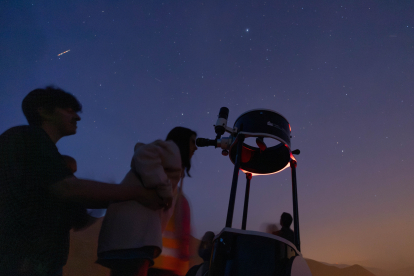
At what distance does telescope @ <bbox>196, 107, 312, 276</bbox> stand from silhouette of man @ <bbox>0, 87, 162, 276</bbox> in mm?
488

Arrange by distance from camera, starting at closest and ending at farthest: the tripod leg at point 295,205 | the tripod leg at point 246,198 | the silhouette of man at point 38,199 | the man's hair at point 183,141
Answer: the silhouette of man at point 38,199
the tripod leg at point 295,205
the man's hair at point 183,141
the tripod leg at point 246,198

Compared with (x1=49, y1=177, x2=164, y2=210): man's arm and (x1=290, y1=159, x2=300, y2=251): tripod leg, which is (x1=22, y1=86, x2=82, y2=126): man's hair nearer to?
(x1=49, y1=177, x2=164, y2=210): man's arm

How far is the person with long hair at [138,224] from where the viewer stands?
971 millimetres

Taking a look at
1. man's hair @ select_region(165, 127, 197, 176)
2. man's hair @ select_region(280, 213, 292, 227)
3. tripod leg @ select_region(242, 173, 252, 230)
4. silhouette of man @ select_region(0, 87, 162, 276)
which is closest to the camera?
silhouette of man @ select_region(0, 87, 162, 276)

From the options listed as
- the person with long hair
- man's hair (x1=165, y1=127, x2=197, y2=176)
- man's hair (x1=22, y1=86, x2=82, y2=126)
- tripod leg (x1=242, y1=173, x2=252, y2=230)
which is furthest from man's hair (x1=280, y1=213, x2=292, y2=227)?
man's hair (x1=22, y1=86, x2=82, y2=126)

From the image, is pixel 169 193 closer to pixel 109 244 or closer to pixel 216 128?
pixel 109 244

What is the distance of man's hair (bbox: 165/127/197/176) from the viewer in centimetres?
147

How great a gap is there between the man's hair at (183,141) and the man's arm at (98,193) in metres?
0.41

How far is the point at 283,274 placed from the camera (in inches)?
35.5

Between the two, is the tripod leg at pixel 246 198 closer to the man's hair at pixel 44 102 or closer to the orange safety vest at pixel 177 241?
the orange safety vest at pixel 177 241

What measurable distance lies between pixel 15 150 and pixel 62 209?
1.05 feet

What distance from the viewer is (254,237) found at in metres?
0.95

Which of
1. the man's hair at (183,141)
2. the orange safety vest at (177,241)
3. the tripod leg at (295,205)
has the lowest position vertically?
the orange safety vest at (177,241)

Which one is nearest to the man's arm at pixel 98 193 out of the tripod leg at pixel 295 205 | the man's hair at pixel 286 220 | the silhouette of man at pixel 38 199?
the silhouette of man at pixel 38 199
